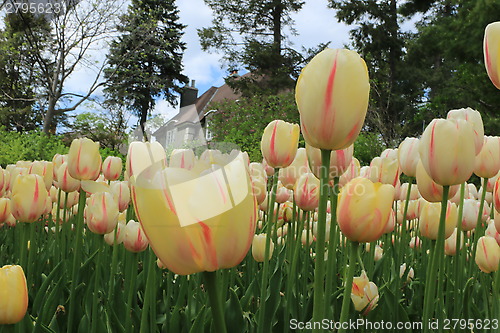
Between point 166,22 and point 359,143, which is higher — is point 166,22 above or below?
above

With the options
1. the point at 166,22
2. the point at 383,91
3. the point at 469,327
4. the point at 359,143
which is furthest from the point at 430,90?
the point at 469,327

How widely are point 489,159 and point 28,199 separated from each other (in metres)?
1.31

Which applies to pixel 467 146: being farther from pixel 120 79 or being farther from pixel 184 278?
pixel 120 79

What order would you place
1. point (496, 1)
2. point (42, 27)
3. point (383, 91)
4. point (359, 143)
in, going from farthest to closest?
point (383, 91), point (42, 27), point (359, 143), point (496, 1)

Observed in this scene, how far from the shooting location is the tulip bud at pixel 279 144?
114cm

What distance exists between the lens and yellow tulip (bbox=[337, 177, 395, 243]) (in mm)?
622

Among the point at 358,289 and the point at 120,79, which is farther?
the point at 120,79

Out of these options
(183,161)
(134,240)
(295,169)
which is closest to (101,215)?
(134,240)

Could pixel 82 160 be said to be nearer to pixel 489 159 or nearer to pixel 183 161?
pixel 183 161

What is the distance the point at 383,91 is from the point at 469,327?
19.3 meters

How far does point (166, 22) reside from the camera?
2736 cm

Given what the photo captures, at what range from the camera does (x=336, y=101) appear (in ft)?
1.81

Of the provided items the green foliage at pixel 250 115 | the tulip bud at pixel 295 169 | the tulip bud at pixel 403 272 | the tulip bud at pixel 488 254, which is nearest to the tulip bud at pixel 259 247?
the tulip bud at pixel 295 169

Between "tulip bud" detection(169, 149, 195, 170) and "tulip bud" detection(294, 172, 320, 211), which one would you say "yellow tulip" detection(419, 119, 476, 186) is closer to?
"tulip bud" detection(169, 149, 195, 170)
